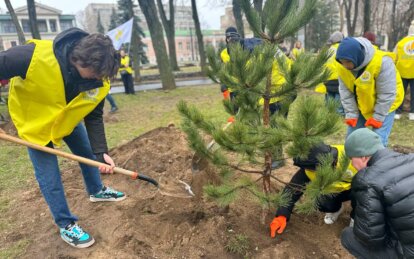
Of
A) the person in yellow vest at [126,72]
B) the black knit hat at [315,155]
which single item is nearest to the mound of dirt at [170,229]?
the black knit hat at [315,155]

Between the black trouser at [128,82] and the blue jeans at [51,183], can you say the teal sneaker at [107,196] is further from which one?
the black trouser at [128,82]

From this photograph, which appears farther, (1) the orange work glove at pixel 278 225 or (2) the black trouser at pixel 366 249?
(1) the orange work glove at pixel 278 225

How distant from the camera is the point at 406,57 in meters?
5.35

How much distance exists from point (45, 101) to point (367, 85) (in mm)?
2467

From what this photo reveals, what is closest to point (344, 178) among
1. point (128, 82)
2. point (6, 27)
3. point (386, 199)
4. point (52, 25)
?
point (386, 199)

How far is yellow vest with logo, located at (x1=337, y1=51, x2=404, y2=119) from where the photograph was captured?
279cm

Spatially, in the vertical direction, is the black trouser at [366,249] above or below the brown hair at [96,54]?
below

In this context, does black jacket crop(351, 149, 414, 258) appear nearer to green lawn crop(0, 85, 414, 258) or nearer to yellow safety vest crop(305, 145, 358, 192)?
yellow safety vest crop(305, 145, 358, 192)

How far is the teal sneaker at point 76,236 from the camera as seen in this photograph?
252cm

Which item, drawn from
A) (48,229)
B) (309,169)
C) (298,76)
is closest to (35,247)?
(48,229)

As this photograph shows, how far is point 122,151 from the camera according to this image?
4.62 meters

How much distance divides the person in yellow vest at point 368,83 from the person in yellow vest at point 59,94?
179cm

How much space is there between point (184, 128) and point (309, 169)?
0.87 metres

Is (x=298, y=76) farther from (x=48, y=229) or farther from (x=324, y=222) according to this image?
(x=48, y=229)
